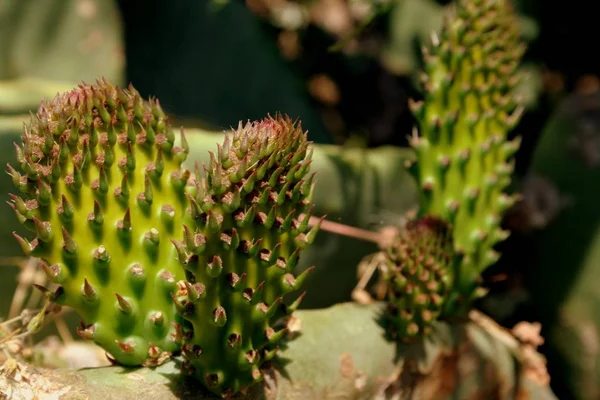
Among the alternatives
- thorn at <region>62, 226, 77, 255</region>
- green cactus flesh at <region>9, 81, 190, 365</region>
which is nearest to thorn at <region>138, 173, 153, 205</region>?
green cactus flesh at <region>9, 81, 190, 365</region>

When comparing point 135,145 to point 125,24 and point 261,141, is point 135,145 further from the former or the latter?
point 125,24

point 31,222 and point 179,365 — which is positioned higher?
point 31,222

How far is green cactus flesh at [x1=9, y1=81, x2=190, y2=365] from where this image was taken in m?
0.93

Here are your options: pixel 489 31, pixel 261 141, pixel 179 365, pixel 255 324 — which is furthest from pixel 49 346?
pixel 489 31

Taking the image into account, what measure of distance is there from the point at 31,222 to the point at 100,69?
119 cm

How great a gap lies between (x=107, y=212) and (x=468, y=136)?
701 mm

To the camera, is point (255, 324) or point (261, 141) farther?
point (255, 324)

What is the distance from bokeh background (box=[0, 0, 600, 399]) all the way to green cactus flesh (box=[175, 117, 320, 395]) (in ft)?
1.96

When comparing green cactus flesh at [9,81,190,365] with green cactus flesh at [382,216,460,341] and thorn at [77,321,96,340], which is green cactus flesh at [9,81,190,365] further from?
green cactus flesh at [382,216,460,341]

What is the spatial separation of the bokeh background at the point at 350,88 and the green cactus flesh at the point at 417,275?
1.28ft

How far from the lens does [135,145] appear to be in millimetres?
999

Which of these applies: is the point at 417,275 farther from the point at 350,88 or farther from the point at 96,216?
the point at 350,88

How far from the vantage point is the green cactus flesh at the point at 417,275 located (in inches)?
48.0

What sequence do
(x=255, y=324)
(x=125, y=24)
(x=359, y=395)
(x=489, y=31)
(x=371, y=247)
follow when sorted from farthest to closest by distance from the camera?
1. (x=125, y=24)
2. (x=371, y=247)
3. (x=489, y=31)
4. (x=359, y=395)
5. (x=255, y=324)
